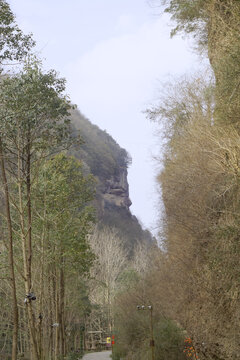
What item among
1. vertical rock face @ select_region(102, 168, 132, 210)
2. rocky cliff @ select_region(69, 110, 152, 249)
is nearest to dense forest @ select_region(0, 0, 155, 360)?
rocky cliff @ select_region(69, 110, 152, 249)

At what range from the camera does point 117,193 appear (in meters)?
110

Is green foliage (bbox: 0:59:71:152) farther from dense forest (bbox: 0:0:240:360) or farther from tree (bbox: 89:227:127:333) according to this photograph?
tree (bbox: 89:227:127:333)

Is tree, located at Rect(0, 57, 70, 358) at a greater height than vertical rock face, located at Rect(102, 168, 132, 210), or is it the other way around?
vertical rock face, located at Rect(102, 168, 132, 210)

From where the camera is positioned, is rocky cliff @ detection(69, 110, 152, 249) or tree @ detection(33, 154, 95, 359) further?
rocky cliff @ detection(69, 110, 152, 249)

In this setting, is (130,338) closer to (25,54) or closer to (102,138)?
(25,54)

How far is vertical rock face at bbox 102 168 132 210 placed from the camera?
106 m

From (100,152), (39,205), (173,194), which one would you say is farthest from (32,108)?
(100,152)

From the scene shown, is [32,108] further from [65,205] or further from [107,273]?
[107,273]

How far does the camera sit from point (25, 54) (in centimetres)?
1675

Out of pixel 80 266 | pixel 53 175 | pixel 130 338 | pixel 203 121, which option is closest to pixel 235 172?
pixel 203 121

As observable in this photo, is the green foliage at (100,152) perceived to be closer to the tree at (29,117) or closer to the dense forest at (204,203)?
the dense forest at (204,203)

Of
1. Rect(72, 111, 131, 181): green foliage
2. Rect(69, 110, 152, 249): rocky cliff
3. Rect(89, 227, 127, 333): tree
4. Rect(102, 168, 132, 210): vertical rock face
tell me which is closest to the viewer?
Rect(89, 227, 127, 333): tree

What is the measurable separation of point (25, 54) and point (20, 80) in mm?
835

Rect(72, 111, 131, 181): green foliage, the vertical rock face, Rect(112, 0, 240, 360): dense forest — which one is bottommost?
Rect(112, 0, 240, 360): dense forest
